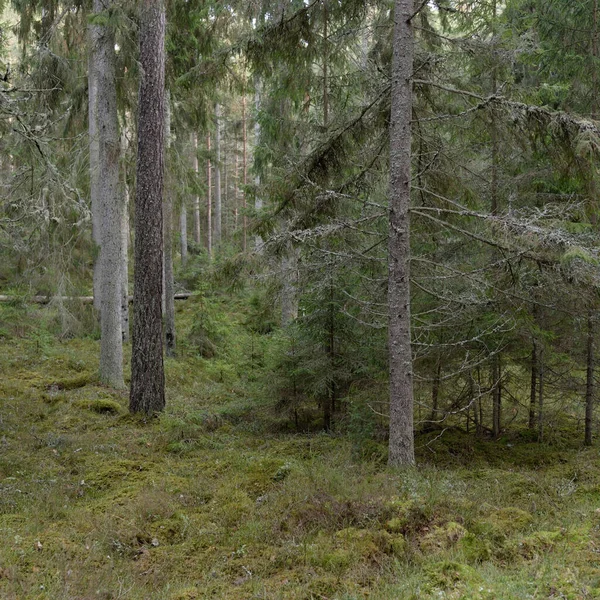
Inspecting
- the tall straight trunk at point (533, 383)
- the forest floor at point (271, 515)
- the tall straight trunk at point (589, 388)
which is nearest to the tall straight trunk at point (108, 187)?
the forest floor at point (271, 515)

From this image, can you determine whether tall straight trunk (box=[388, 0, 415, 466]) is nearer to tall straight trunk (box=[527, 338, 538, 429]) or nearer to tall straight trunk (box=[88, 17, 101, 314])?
tall straight trunk (box=[527, 338, 538, 429])

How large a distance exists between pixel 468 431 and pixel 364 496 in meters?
4.93

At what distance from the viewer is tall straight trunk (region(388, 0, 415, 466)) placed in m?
6.89

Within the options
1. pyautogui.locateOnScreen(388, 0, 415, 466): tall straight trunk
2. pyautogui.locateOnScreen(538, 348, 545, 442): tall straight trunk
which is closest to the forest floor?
pyautogui.locateOnScreen(538, 348, 545, 442): tall straight trunk

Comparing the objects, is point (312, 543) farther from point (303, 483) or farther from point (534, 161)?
point (534, 161)

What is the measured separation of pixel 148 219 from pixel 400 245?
5.13 m

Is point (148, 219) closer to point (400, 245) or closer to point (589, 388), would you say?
point (400, 245)

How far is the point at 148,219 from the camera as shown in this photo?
985 centimetres

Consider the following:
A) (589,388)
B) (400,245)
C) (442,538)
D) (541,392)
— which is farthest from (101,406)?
(589,388)

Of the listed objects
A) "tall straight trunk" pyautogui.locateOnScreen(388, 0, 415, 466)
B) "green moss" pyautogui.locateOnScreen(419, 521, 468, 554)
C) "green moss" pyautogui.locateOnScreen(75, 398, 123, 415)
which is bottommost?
"green moss" pyautogui.locateOnScreen(75, 398, 123, 415)

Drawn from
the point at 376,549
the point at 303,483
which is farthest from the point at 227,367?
the point at 376,549

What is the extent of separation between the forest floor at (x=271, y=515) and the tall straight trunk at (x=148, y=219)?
29.8 inches

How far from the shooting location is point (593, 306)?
8391 mm

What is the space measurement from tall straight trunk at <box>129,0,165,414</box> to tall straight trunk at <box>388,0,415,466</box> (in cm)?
490
